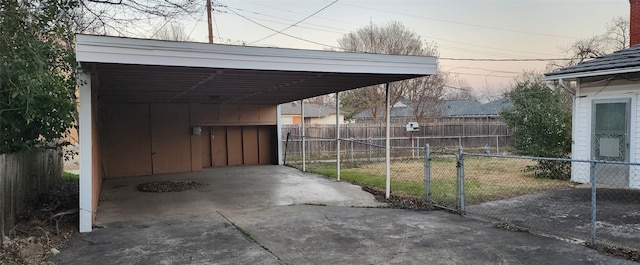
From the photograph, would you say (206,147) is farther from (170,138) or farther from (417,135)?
(417,135)

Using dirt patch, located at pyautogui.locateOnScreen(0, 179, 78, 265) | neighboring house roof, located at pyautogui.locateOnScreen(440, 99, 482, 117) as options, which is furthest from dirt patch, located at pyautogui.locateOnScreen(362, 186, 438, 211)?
neighboring house roof, located at pyautogui.locateOnScreen(440, 99, 482, 117)

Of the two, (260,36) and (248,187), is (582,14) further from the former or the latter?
(248,187)

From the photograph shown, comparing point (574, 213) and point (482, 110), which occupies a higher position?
point (482, 110)

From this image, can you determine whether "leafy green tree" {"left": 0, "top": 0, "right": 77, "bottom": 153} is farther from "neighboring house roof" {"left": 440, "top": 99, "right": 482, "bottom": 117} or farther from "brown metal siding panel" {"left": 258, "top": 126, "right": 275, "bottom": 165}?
"neighboring house roof" {"left": 440, "top": 99, "right": 482, "bottom": 117}

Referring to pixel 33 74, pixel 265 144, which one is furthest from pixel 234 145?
pixel 33 74

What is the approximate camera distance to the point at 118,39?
195 inches

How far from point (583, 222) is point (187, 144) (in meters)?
11.3

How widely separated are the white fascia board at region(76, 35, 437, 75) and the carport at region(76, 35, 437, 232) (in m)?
0.01

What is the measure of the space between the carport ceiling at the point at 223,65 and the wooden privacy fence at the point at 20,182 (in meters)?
1.64

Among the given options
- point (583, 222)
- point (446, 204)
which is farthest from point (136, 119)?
point (583, 222)

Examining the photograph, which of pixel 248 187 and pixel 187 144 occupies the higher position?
pixel 187 144

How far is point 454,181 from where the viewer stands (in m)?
10.7

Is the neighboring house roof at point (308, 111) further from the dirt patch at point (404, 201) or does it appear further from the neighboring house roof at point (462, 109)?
the dirt patch at point (404, 201)

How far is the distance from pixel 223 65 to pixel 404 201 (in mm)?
4359
